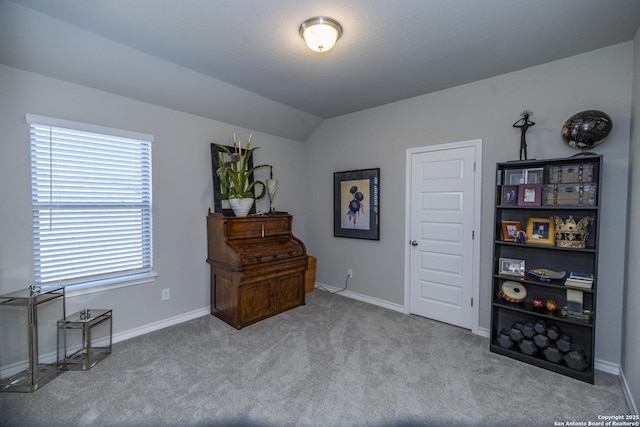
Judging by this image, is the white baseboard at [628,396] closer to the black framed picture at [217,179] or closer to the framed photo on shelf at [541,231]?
the framed photo on shelf at [541,231]

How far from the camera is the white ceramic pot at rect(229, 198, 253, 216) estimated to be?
3.20 metres

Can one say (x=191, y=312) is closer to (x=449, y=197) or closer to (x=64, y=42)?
(x=64, y=42)

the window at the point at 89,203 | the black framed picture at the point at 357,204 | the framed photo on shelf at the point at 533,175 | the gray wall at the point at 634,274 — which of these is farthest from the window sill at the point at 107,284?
the gray wall at the point at 634,274

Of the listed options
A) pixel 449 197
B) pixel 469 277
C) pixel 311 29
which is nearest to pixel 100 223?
pixel 311 29

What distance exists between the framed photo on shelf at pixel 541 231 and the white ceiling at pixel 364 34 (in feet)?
4.61

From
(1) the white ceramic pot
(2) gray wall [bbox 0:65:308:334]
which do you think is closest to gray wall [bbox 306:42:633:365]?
(2) gray wall [bbox 0:65:308:334]

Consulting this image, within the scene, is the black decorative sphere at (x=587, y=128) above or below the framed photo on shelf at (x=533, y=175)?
above

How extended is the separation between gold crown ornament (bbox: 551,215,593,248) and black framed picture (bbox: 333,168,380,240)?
1.82 meters

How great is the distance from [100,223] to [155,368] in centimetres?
142

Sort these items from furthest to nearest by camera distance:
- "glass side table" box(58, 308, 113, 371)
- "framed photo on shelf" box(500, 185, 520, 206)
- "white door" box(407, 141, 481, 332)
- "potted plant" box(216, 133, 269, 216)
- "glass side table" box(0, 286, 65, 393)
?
"potted plant" box(216, 133, 269, 216), "white door" box(407, 141, 481, 332), "framed photo on shelf" box(500, 185, 520, 206), "glass side table" box(58, 308, 113, 371), "glass side table" box(0, 286, 65, 393)

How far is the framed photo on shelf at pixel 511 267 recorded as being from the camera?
253cm

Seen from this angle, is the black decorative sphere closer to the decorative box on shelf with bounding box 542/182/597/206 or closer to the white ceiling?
the decorative box on shelf with bounding box 542/182/597/206

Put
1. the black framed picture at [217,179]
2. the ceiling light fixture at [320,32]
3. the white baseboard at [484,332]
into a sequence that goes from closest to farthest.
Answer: the ceiling light fixture at [320,32]
the white baseboard at [484,332]
the black framed picture at [217,179]

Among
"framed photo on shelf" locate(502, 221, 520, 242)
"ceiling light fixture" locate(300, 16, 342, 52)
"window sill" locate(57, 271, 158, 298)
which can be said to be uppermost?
"ceiling light fixture" locate(300, 16, 342, 52)
